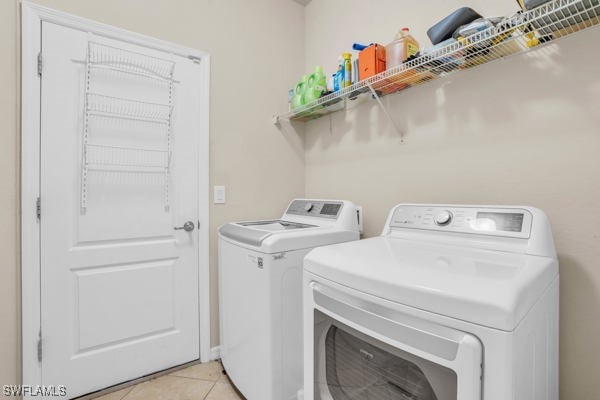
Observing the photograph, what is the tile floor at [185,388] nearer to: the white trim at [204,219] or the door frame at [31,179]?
the white trim at [204,219]

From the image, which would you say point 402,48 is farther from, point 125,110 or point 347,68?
point 125,110

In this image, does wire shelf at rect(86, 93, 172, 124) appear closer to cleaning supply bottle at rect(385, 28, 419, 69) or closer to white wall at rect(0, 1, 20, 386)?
white wall at rect(0, 1, 20, 386)

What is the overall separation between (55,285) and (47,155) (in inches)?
26.8

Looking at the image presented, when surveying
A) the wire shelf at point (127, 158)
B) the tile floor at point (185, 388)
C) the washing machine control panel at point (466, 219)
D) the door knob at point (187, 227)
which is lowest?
the tile floor at point (185, 388)

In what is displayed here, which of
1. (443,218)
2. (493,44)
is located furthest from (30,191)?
(493,44)

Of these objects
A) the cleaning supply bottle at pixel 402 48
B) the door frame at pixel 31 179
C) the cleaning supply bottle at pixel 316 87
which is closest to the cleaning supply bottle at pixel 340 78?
the cleaning supply bottle at pixel 316 87

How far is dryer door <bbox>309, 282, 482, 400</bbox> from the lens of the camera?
2.09 ft

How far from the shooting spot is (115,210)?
1655 mm

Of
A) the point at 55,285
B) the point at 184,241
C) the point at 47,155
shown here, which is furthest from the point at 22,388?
the point at 47,155

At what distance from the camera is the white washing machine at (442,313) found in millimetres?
613

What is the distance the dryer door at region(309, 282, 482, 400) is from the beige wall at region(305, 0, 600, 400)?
2.52 feet

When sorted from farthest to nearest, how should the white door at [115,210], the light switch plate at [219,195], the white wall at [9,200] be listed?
the light switch plate at [219,195] → the white door at [115,210] → the white wall at [9,200]

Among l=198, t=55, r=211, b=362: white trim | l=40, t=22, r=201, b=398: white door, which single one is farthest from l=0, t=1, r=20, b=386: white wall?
l=198, t=55, r=211, b=362: white trim

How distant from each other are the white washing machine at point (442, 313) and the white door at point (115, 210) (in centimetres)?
116
